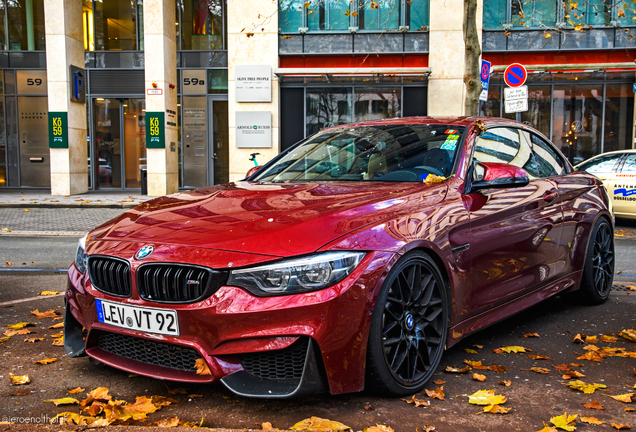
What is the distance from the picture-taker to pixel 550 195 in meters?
4.49

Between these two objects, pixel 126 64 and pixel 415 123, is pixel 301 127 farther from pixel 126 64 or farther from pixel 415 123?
pixel 415 123

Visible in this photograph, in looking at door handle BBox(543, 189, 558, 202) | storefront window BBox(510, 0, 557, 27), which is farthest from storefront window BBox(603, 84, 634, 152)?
door handle BBox(543, 189, 558, 202)

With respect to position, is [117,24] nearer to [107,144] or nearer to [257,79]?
[107,144]

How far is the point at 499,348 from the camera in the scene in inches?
159

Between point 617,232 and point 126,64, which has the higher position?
point 126,64

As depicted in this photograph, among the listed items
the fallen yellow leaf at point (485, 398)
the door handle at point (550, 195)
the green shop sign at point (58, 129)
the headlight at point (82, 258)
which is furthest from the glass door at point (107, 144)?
the fallen yellow leaf at point (485, 398)

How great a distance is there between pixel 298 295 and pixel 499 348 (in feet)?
6.46

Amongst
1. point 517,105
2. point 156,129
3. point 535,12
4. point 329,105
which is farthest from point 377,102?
point 517,105

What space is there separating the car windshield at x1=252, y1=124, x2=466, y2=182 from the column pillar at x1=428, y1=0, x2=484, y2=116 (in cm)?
1465

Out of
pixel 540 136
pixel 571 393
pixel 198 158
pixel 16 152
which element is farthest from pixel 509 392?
pixel 16 152

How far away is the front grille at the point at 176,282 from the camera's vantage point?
273 centimetres

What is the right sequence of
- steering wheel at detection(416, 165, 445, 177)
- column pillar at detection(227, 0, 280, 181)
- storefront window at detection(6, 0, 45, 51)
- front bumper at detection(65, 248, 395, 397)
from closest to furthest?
front bumper at detection(65, 248, 395, 397) → steering wheel at detection(416, 165, 445, 177) → column pillar at detection(227, 0, 280, 181) → storefront window at detection(6, 0, 45, 51)

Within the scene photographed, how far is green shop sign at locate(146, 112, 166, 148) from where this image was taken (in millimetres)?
18688

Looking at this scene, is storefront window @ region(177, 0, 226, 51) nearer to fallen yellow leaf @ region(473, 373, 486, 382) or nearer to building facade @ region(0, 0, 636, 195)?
building facade @ region(0, 0, 636, 195)
